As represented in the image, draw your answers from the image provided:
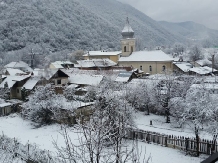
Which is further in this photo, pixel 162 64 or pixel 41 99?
pixel 162 64

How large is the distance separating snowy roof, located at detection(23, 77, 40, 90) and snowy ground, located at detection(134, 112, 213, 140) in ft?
52.8

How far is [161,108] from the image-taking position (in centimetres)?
2539

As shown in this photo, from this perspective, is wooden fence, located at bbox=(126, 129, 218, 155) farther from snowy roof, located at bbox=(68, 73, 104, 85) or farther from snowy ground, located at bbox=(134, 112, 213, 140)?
snowy roof, located at bbox=(68, 73, 104, 85)

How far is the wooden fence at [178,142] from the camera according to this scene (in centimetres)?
1573

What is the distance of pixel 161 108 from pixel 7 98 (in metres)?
22.4

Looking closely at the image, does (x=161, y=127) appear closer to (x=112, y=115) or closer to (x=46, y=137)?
(x=112, y=115)

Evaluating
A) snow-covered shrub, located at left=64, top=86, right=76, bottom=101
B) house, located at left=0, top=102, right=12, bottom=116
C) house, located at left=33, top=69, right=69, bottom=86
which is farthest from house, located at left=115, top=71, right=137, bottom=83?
house, located at left=0, top=102, right=12, bottom=116

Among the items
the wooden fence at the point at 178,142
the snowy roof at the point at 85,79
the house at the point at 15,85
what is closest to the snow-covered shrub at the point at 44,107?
the wooden fence at the point at 178,142

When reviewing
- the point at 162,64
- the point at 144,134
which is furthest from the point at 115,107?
the point at 162,64

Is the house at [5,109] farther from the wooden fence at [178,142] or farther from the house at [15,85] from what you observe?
the wooden fence at [178,142]

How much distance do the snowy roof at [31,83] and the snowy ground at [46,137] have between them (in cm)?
675

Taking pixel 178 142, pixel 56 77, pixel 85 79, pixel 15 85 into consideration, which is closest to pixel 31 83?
pixel 15 85

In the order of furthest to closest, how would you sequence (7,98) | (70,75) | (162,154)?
(70,75) < (7,98) < (162,154)

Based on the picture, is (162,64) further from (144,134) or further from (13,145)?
(13,145)
